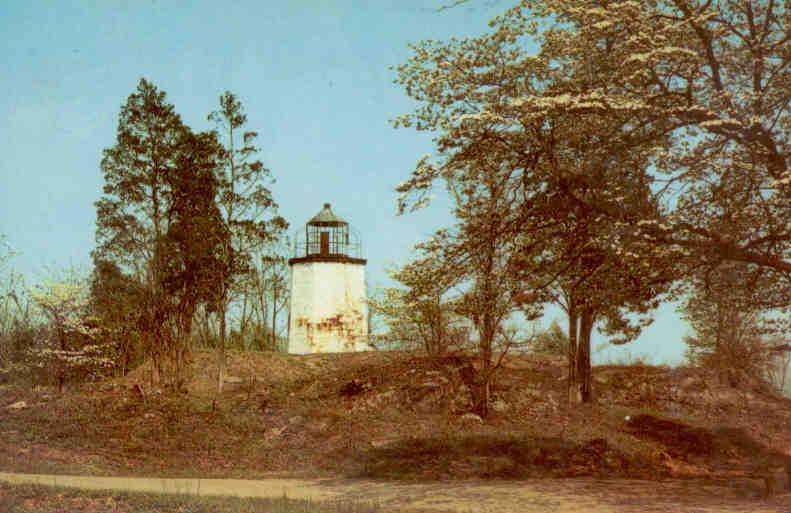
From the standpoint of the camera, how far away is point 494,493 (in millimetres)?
18500

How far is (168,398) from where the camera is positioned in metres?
30.1

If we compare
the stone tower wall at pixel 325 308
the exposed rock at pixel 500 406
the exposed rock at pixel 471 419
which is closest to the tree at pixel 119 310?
the stone tower wall at pixel 325 308

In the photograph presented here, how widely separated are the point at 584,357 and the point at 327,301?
15522 mm

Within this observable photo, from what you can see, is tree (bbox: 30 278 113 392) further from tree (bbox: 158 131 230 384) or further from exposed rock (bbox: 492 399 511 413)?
exposed rock (bbox: 492 399 511 413)

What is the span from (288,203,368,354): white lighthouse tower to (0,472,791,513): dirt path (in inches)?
763

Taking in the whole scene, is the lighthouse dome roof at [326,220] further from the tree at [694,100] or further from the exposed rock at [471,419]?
the tree at [694,100]

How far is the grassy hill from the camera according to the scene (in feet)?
78.1

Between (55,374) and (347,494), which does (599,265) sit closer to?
(347,494)

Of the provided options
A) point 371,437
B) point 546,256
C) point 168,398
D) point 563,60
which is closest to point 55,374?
point 168,398

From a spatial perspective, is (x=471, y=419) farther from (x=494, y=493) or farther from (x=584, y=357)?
(x=494, y=493)

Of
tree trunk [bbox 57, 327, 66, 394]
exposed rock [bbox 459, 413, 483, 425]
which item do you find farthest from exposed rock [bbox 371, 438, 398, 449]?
tree trunk [bbox 57, 327, 66, 394]

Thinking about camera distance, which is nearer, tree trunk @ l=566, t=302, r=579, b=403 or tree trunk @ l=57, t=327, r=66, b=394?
tree trunk @ l=566, t=302, r=579, b=403

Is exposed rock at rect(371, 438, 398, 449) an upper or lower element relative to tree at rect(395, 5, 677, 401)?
lower

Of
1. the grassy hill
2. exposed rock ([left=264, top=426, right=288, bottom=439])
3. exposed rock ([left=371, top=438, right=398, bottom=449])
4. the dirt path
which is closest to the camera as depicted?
the dirt path
